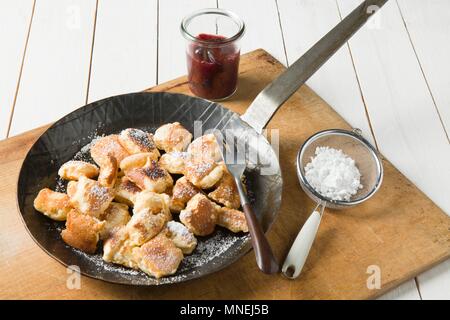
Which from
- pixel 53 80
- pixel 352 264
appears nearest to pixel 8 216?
pixel 53 80

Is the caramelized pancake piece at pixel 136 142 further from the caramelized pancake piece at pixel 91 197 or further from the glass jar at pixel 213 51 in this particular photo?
the glass jar at pixel 213 51

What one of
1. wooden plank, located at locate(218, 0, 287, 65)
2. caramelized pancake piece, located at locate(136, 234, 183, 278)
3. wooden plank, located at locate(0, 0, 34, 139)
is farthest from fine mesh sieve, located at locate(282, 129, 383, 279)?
wooden plank, located at locate(0, 0, 34, 139)

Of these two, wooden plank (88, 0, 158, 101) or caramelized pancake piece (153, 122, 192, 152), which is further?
wooden plank (88, 0, 158, 101)

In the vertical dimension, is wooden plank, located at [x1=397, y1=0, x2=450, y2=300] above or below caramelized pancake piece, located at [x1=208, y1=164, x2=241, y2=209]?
below

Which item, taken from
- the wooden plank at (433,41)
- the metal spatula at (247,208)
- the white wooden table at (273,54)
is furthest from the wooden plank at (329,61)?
the metal spatula at (247,208)

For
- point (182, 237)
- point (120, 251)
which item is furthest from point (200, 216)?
point (120, 251)

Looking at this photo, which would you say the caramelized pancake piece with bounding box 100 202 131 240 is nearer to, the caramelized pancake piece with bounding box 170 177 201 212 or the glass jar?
the caramelized pancake piece with bounding box 170 177 201 212
